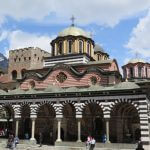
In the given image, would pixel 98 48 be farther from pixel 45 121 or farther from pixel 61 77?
pixel 45 121

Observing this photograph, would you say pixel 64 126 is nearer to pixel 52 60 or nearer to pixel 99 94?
pixel 99 94

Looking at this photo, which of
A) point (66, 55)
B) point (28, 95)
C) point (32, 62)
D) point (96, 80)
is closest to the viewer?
Answer: point (28, 95)

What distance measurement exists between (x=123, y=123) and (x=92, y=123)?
315 centimetres

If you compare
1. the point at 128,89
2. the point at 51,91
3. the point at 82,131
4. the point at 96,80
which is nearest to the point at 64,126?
the point at 82,131

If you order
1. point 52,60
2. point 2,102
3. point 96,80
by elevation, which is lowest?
point 2,102

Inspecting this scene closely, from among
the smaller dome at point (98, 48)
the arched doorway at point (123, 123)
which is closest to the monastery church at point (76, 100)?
the arched doorway at point (123, 123)

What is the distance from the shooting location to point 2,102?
27688mm

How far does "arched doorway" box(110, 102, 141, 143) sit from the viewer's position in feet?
81.3

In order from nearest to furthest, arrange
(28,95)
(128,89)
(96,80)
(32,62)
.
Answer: (128,89)
(28,95)
(96,80)
(32,62)

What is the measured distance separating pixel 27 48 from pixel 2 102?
20.9 metres

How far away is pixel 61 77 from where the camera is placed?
30.3 meters

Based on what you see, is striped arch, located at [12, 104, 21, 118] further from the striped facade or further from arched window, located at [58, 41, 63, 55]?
arched window, located at [58, 41, 63, 55]

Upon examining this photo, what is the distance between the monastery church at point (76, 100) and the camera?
23.1 metres

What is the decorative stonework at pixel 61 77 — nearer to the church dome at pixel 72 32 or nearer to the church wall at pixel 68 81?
the church wall at pixel 68 81
